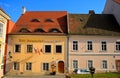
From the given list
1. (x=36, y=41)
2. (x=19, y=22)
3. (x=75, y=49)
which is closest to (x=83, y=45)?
(x=75, y=49)

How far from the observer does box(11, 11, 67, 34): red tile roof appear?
4197cm

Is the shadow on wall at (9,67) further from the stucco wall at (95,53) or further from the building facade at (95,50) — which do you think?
the stucco wall at (95,53)

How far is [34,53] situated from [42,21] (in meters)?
6.42

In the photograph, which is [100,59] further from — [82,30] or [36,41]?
[36,41]

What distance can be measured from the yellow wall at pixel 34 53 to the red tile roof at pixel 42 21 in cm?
137

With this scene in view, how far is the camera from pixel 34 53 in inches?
1596

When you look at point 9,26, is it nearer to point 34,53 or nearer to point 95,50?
point 34,53

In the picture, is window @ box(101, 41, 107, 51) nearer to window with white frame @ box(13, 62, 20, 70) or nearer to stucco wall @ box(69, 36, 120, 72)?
stucco wall @ box(69, 36, 120, 72)

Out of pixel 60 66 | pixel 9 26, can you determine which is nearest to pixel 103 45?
pixel 60 66

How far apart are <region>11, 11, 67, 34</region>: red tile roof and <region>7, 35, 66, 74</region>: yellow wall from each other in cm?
137

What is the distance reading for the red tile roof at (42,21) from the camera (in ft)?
138

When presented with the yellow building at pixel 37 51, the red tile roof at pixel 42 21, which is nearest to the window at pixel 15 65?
the yellow building at pixel 37 51

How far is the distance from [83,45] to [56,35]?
15.6 ft

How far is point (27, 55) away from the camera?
40500 mm
